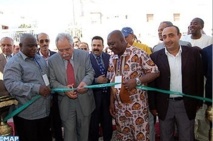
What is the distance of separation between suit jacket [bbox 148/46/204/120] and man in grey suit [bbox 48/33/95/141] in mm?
961

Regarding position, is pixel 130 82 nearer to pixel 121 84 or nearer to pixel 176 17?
pixel 121 84

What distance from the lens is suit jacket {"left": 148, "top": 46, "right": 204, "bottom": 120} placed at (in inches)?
121

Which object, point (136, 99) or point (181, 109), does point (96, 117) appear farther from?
point (181, 109)

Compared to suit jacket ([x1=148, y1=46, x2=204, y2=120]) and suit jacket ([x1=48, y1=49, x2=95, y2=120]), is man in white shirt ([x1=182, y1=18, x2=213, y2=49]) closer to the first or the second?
suit jacket ([x1=148, y1=46, x2=204, y2=120])

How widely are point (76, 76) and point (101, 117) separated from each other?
1.27 metres

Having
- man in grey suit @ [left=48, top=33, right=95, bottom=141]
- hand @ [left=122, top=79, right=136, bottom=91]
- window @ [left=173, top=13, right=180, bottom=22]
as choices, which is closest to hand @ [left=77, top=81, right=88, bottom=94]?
man in grey suit @ [left=48, top=33, right=95, bottom=141]

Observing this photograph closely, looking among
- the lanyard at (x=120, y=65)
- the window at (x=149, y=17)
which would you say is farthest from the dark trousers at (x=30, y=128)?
the window at (x=149, y=17)

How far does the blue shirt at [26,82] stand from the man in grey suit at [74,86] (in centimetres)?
19

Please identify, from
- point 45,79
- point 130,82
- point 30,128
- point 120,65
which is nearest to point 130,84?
point 130,82

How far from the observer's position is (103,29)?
2481 centimetres

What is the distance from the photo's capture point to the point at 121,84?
3.17 meters

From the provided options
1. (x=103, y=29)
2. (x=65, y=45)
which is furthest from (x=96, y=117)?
(x=103, y=29)

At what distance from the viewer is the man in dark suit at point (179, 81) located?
3.09m

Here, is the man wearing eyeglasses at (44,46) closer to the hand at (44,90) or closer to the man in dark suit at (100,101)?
the man in dark suit at (100,101)
